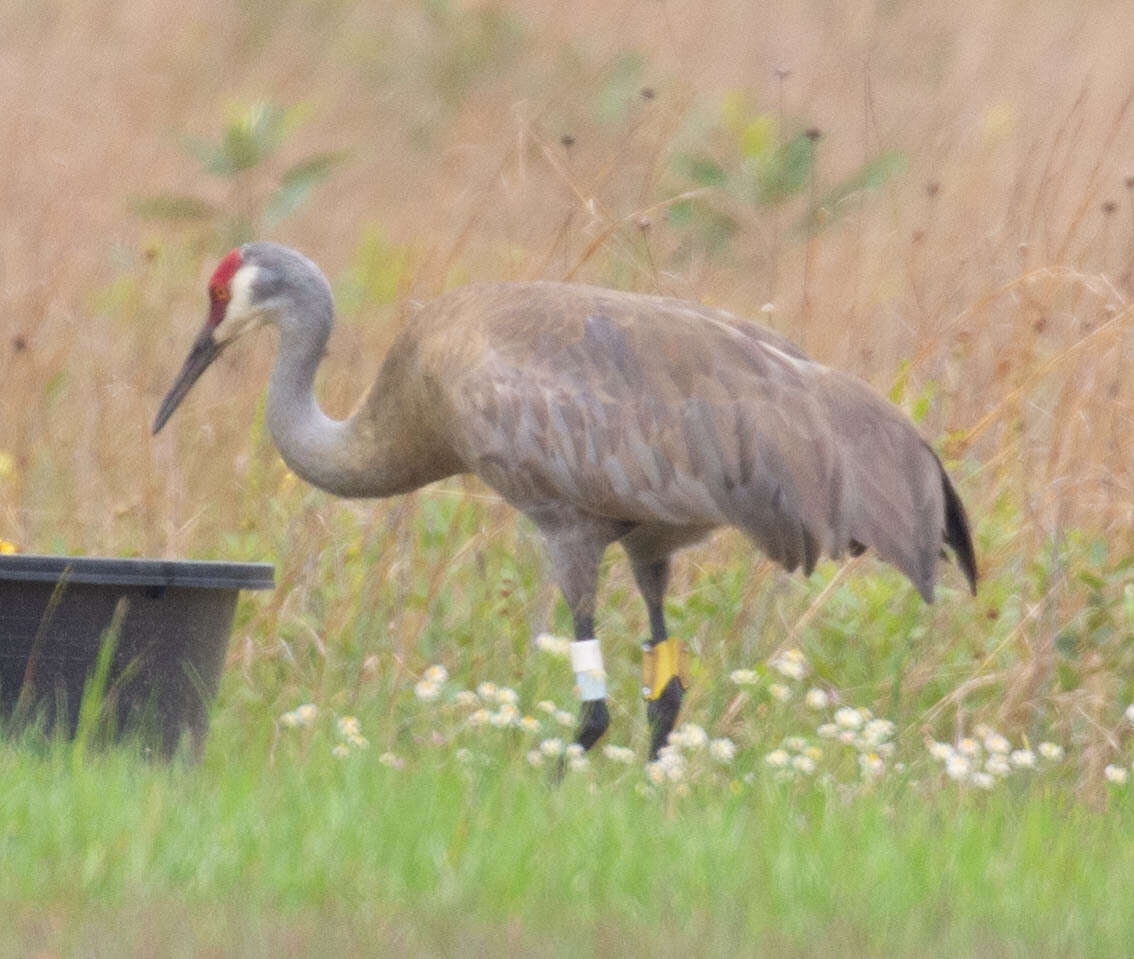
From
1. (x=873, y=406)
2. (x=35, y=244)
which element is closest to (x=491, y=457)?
(x=873, y=406)

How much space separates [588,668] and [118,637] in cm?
109

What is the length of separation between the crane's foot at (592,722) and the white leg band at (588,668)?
0.04 m

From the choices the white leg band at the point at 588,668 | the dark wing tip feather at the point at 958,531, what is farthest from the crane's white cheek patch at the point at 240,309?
the dark wing tip feather at the point at 958,531

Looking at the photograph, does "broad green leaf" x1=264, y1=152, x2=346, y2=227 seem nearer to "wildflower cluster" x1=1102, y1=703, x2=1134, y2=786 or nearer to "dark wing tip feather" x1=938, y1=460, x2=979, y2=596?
"dark wing tip feather" x1=938, y1=460, x2=979, y2=596

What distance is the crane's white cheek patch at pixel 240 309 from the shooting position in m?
5.79

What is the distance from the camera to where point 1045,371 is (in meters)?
5.71

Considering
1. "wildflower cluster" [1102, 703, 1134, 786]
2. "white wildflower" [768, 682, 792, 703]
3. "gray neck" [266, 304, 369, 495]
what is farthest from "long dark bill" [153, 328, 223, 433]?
"wildflower cluster" [1102, 703, 1134, 786]

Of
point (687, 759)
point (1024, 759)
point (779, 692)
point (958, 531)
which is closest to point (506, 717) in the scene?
point (687, 759)

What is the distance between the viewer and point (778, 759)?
4605 millimetres

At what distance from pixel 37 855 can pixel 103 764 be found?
0.77m

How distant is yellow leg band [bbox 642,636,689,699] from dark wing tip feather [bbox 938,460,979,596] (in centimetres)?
71

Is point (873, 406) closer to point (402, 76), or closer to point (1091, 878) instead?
point (1091, 878)

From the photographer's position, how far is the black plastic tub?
4598 mm

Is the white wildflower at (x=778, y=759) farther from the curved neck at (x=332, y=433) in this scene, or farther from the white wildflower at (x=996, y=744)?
the curved neck at (x=332, y=433)
